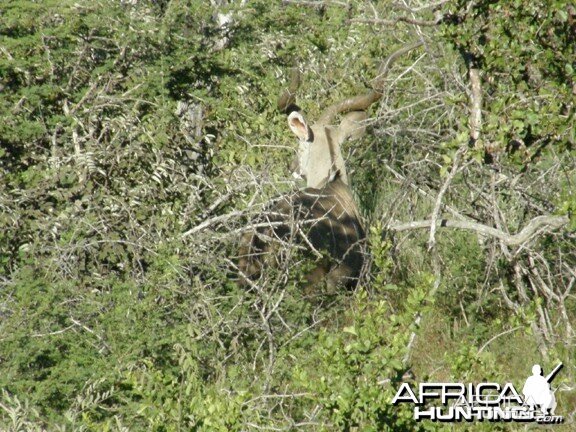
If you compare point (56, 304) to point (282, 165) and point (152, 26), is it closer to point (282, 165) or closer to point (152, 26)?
point (152, 26)

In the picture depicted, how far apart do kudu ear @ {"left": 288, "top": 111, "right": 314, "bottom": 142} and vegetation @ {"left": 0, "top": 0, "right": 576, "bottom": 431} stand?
517 millimetres

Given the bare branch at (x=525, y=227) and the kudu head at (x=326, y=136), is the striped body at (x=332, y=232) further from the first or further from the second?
the bare branch at (x=525, y=227)

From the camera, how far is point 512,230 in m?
7.20

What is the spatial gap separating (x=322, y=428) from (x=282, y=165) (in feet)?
16.7

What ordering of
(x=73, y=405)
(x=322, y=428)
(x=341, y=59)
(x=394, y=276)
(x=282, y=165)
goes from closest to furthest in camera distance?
(x=322, y=428) < (x=73, y=405) < (x=394, y=276) < (x=282, y=165) < (x=341, y=59)

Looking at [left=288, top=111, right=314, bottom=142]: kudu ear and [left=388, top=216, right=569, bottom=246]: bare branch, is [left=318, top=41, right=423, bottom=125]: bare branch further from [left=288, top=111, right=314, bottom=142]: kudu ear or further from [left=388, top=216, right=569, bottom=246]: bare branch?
[left=388, top=216, right=569, bottom=246]: bare branch

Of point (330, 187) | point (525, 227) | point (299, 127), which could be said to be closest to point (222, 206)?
point (330, 187)

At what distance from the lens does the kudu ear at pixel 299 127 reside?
9492mm

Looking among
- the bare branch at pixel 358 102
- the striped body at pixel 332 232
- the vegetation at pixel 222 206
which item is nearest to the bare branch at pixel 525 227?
the vegetation at pixel 222 206

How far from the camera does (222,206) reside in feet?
24.6

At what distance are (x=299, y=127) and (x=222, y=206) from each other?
2.33 meters

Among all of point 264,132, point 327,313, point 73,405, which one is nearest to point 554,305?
point 327,313

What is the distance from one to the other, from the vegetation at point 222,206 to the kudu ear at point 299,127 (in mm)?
517

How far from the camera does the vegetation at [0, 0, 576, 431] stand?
5.11 meters
